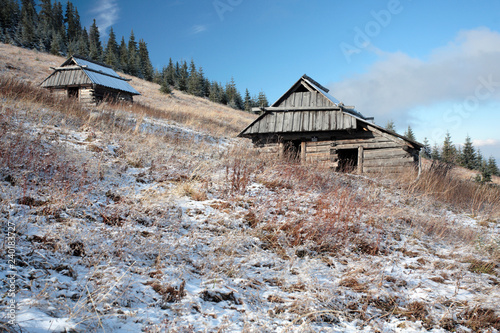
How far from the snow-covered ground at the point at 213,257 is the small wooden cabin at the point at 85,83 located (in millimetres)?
15381

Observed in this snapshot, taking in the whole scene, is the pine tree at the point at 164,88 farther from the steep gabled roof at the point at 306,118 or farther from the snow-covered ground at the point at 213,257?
the snow-covered ground at the point at 213,257

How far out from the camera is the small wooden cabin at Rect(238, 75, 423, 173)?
12453mm

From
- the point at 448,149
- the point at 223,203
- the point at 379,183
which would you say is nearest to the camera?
the point at 223,203

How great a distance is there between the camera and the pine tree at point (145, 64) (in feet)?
200

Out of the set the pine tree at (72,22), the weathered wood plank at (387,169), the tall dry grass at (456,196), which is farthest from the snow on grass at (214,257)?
the pine tree at (72,22)

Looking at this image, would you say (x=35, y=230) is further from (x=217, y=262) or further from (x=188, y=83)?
(x=188, y=83)

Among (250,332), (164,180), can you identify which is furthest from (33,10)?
(250,332)

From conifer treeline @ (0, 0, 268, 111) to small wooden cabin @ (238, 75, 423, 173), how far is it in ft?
104

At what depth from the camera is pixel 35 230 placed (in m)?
3.19

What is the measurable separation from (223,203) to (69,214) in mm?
2549

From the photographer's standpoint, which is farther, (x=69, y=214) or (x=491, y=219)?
(x=491, y=219)

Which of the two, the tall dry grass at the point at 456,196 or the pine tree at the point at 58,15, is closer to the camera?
the tall dry grass at the point at 456,196

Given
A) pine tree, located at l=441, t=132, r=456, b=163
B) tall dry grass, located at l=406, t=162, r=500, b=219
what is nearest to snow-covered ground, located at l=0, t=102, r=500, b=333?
tall dry grass, located at l=406, t=162, r=500, b=219

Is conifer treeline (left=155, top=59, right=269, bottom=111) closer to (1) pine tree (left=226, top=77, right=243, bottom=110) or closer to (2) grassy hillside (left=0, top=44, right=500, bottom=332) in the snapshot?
(1) pine tree (left=226, top=77, right=243, bottom=110)
